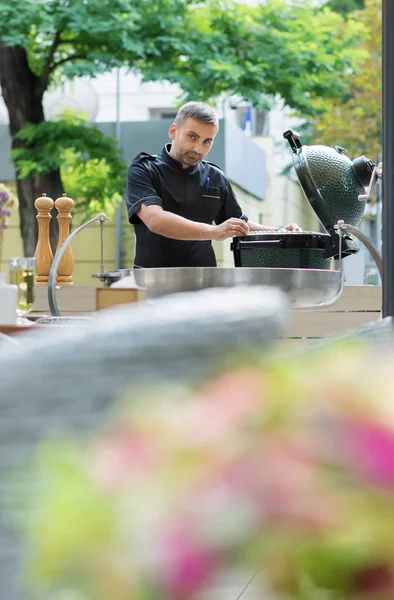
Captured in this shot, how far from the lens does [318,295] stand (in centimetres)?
201

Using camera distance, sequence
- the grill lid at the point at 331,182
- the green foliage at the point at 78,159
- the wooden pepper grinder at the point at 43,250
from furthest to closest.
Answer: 1. the green foliage at the point at 78,159
2. the wooden pepper grinder at the point at 43,250
3. the grill lid at the point at 331,182

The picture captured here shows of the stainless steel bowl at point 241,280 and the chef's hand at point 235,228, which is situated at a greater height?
the chef's hand at point 235,228

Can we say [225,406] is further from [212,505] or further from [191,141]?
[191,141]

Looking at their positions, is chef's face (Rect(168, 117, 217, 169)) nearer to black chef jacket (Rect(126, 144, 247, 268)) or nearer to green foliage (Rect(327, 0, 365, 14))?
black chef jacket (Rect(126, 144, 247, 268))

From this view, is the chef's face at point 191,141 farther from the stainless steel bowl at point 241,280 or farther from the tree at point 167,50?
the tree at point 167,50

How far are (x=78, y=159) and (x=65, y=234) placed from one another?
6.52 meters

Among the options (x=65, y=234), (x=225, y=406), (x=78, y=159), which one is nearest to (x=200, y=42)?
(x=78, y=159)

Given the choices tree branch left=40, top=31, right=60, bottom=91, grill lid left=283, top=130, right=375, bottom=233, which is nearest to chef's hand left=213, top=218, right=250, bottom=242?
grill lid left=283, top=130, right=375, bottom=233

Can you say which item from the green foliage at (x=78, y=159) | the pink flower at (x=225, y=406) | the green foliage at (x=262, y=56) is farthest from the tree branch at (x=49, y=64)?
the pink flower at (x=225, y=406)

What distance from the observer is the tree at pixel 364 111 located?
42.0 ft

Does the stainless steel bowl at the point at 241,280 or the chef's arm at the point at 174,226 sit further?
the chef's arm at the point at 174,226

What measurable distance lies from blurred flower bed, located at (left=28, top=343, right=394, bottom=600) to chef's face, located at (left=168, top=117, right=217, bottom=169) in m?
3.68

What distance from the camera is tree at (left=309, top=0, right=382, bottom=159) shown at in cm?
1280

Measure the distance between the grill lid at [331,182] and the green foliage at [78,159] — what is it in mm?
6694
